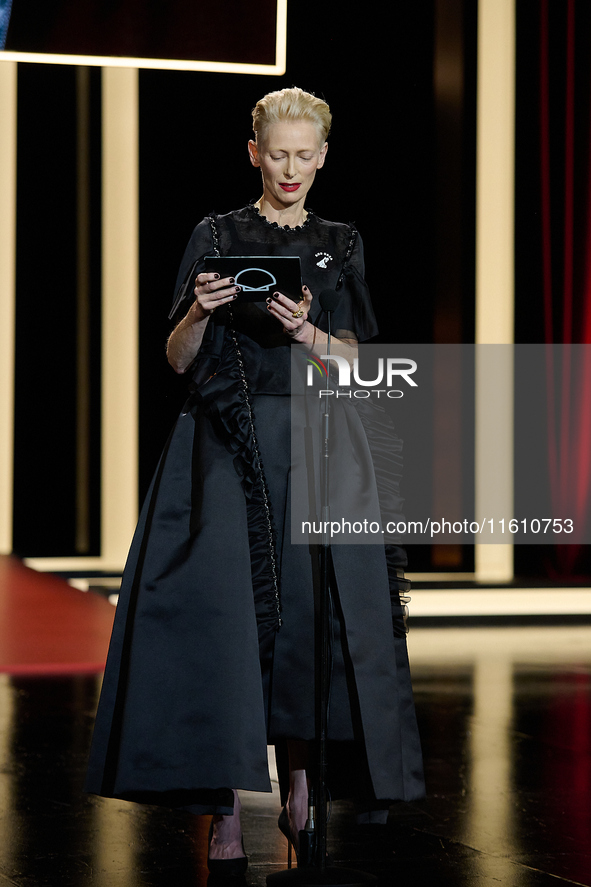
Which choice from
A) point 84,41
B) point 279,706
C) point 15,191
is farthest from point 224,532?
point 15,191

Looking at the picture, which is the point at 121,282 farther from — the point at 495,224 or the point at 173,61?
the point at 173,61

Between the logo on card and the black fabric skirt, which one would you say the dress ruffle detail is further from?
the logo on card

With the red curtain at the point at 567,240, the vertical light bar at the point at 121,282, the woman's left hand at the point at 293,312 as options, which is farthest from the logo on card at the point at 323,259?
the vertical light bar at the point at 121,282

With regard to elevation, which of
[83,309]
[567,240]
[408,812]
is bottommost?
[408,812]

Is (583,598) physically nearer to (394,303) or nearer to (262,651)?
(394,303)

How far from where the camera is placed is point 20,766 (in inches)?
108

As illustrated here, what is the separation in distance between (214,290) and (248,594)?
48 cm

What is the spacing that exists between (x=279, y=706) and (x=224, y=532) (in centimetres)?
31

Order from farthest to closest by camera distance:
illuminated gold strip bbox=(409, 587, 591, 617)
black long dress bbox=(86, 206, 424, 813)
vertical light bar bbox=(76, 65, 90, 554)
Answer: vertical light bar bbox=(76, 65, 90, 554) < illuminated gold strip bbox=(409, 587, 591, 617) < black long dress bbox=(86, 206, 424, 813)

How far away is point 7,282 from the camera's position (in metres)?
6.19

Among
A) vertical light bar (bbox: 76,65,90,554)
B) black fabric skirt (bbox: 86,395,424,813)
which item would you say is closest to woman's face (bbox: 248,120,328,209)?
black fabric skirt (bbox: 86,395,424,813)

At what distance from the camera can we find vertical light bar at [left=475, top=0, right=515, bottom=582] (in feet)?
19.4

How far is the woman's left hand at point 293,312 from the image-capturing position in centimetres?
172

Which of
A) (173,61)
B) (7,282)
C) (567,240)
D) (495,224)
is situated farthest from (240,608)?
(7,282)
